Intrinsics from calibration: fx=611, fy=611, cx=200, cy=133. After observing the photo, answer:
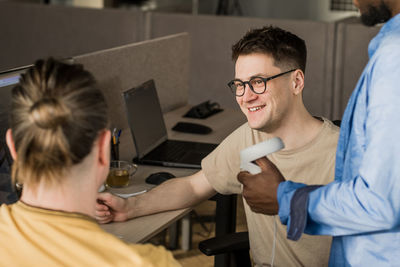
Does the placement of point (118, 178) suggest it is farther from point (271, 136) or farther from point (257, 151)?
point (257, 151)

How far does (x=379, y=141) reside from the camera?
1050 millimetres

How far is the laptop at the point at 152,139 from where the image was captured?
7.20 ft

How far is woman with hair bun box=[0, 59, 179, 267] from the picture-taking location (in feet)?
3.26

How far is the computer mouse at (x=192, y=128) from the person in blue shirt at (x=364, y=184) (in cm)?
130

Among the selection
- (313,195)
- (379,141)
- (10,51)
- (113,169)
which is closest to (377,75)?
(379,141)

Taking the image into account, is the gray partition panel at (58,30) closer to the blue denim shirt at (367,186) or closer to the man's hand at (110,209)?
the man's hand at (110,209)

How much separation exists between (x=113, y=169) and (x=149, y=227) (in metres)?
0.38

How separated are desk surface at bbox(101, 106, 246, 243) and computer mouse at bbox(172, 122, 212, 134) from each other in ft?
0.08

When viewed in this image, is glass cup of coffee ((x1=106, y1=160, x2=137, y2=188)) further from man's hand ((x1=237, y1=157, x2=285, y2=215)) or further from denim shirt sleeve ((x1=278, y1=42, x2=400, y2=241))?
denim shirt sleeve ((x1=278, y1=42, x2=400, y2=241))

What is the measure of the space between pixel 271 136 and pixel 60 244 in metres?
0.80

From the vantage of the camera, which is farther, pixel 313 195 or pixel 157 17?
pixel 157 17

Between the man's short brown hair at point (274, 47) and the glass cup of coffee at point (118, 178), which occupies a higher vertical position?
the man's short brown hair at point (274, 47)

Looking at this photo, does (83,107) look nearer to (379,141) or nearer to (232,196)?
(379,141)

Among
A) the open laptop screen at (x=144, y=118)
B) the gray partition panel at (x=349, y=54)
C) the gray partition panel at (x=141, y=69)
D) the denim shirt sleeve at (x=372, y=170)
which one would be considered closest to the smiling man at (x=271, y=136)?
the denim shirt sleeve at (x=372, y=170)
